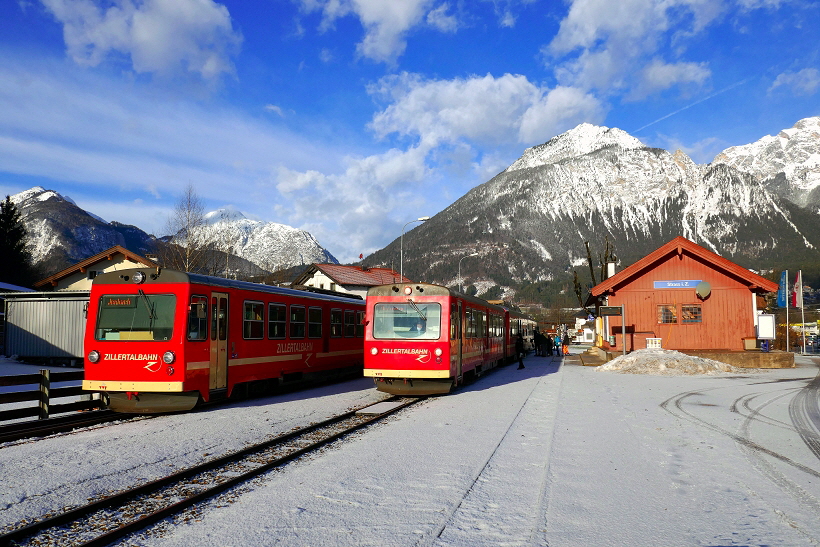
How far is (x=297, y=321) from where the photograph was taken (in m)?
16.5

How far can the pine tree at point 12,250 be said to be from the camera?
48812 mm

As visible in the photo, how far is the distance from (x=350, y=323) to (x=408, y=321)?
21.1 feet

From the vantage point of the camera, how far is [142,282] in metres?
11.8

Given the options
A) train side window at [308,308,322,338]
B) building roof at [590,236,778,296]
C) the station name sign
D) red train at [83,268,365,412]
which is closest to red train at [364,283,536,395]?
train side window at [308,308,322,338]

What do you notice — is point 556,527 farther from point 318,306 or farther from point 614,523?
point 318,306

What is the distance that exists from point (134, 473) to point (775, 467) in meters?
8.14

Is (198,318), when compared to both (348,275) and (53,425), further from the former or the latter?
(348,275)

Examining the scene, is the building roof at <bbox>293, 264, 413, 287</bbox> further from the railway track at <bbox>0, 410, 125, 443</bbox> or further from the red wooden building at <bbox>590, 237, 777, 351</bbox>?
the railway track at <bbox>0, 410, 125, 443</bbox>

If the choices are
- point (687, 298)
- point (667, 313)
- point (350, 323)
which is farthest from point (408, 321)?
point (687, 298)

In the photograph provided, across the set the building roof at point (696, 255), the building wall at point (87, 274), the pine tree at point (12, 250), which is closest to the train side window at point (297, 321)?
the building roof at point (696, 255)

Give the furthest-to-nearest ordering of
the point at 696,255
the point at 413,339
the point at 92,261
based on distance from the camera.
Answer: the point at 92,261 < the point at 696,255 < the point at 413,339

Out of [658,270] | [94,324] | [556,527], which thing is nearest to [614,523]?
[556,527]

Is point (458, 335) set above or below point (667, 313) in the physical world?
below

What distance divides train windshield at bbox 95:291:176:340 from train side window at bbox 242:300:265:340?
2204 mm
